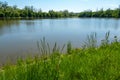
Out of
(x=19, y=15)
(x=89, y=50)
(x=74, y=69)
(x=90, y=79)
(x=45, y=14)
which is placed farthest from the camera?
(x=45, y=14)

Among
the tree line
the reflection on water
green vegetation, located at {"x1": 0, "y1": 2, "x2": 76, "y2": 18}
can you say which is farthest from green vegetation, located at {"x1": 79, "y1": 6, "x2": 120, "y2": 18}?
the reflection on water

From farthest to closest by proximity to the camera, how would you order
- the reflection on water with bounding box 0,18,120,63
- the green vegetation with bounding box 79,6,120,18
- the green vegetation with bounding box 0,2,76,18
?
the green vegetation with bounding box 79,6,120,18 → the green vegetation with bounding box 0,2,76,18 → the reflection on water with bounding box 0,18,120,63

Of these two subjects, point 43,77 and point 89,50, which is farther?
point 89,50

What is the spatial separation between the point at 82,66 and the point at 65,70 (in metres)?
0.51

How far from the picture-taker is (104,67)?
4.00 meters

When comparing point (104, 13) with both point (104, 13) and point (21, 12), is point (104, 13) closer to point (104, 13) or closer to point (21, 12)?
point (104, 13)

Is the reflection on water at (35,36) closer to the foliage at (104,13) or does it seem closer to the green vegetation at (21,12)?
the green vegetation at (21,12)

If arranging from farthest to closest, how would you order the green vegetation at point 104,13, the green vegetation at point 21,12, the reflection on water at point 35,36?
the green vegetation at point 104,13, the green vegetation at point 21,12, the reflection on water at point 35,36

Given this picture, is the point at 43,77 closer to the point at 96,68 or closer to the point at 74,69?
the point at 74,69

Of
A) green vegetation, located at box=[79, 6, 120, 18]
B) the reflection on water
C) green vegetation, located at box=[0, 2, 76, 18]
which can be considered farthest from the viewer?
green vegetation, located at box=[79, 6, 120, 18]

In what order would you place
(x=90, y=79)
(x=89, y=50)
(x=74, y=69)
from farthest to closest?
(x=89, y=50) → (x=74, y=69) → (x=90, y=79)

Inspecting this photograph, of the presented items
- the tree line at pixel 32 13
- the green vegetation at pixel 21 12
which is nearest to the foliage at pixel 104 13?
the tree line at pixel 32 13

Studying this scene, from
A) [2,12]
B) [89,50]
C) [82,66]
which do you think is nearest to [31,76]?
[82,66]

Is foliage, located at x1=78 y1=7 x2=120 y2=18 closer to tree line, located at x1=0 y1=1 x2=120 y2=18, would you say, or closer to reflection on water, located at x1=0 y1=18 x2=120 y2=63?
tree line, located at x1=0 y1=1 x2=120 y2=18
